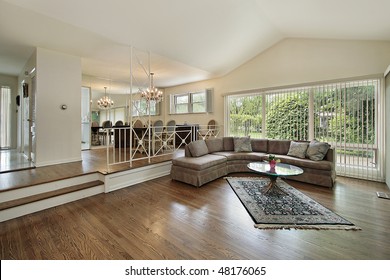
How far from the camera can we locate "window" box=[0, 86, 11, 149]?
5754 mm

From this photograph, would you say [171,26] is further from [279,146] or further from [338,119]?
[338,119]

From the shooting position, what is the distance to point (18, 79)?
5938mm

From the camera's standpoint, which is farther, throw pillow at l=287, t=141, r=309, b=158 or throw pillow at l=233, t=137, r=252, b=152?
throw pillow at l=233, t=137, r=252, b=152

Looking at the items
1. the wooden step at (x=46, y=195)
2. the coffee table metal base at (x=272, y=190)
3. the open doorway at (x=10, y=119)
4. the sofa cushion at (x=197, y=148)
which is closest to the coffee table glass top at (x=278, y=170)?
the coffee table metal base at (x=272, y=190)

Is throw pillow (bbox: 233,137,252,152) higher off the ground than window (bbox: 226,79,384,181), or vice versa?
window (bbox: 226,79,384,181)

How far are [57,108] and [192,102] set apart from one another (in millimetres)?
4586

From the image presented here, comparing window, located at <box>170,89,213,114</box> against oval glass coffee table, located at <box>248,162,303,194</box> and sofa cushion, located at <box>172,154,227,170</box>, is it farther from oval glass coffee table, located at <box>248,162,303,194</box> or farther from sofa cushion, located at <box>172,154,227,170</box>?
oval glass coffee table, located at <box>248,162,303,194</box>

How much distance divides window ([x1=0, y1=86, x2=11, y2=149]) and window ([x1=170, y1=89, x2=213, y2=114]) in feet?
18.2

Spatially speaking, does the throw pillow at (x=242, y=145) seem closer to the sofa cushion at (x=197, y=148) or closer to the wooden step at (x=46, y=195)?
the sofa cushion at (x=197, y=148)

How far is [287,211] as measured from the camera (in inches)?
99.1

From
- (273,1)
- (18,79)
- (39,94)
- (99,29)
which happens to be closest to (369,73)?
(273,1)

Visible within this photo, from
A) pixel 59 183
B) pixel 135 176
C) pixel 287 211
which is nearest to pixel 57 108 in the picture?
pixel 59 183

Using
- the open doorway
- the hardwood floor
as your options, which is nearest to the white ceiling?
the open doorway

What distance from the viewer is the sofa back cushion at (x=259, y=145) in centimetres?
488
